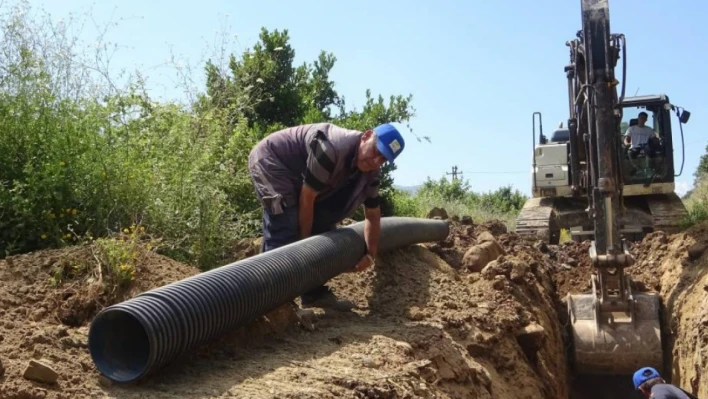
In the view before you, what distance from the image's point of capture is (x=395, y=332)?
519 centimetres

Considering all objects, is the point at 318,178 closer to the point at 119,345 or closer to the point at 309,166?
the point at 309,166

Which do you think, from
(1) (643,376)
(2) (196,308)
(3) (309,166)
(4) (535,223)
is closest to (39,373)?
(2) (196,308)

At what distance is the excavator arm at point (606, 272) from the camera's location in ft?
22.4

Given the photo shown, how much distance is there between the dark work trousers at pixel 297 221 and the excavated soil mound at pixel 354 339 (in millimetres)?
590

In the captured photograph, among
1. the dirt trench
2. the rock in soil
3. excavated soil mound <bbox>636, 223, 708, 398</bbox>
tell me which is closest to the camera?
the rock in soil

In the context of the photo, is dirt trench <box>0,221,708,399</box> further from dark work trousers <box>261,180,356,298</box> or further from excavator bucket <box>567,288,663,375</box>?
dark work trousers <box>261,180,356,298</box>

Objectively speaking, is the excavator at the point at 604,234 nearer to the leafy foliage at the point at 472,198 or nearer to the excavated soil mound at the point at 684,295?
the excavated soil mound at the point at 684,295

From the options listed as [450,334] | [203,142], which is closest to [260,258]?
[450,334]

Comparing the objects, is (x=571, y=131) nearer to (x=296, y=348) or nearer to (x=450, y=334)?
(x=450, y=334)

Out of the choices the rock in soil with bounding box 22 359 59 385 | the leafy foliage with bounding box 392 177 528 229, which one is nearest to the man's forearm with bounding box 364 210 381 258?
the rock in soil with bounding box 22 359 59 385

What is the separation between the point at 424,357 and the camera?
4.88m

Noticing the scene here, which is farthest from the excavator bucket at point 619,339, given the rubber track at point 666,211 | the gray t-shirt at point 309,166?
the rubber track at point 666,211

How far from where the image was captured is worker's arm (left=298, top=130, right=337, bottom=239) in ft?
18.2

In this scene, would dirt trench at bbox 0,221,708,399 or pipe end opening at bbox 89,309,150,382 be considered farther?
dirt trench at bbox 0,221,708,399
